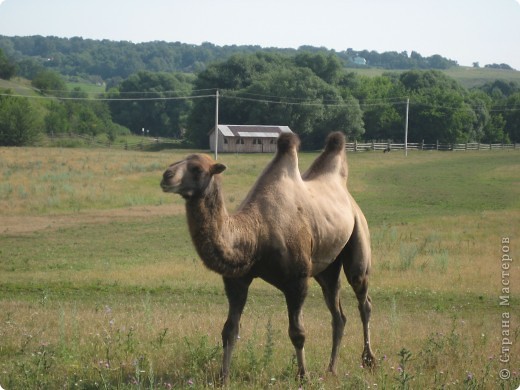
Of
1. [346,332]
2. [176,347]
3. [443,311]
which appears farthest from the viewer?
[443,311]

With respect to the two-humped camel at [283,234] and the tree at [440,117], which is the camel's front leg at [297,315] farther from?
the tree at [440,117]

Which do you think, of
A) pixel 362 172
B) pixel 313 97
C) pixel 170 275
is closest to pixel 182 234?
pixel 170 275

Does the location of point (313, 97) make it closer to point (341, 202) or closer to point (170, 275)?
point (170, 275)

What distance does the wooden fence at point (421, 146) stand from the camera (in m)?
71.2

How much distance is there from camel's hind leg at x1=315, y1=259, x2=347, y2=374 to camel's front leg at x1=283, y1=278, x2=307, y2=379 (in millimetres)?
713

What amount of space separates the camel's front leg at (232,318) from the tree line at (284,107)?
5077cm

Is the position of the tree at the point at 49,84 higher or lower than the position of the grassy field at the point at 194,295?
higher

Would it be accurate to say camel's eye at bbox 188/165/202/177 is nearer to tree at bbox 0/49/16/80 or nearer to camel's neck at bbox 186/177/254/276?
camel's neck at bbox 186/177/254/276

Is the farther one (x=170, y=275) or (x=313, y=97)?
(x=313, y=97)

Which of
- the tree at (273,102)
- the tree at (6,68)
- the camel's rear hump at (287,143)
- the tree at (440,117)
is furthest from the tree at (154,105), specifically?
the camel's rear hump at (287,143)

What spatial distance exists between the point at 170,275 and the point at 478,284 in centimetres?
690

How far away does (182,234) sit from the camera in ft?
92.2

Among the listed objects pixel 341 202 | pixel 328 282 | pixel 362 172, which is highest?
pixel 341 202

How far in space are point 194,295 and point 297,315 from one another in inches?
345
